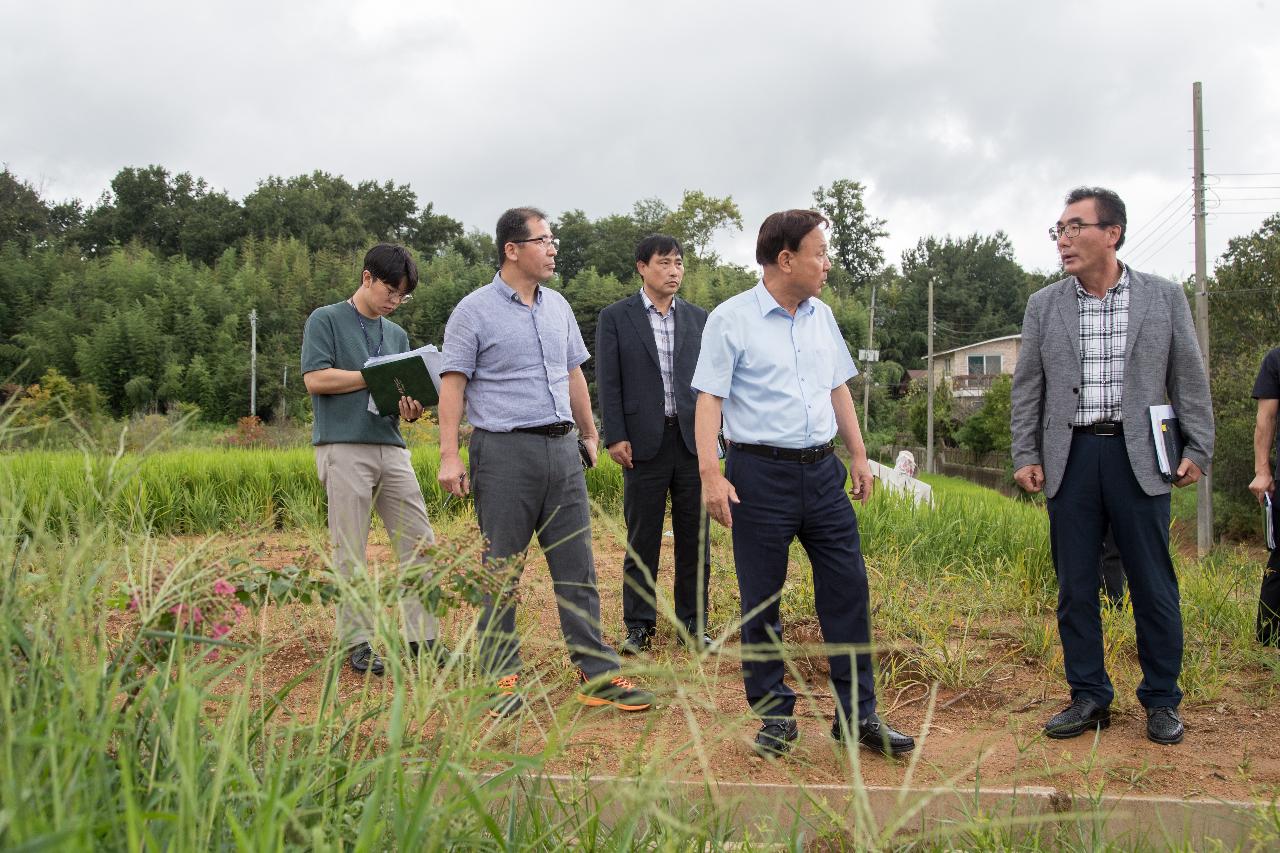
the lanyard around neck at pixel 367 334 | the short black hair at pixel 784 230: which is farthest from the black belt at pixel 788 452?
the lanyard around neck at pixel 367 334

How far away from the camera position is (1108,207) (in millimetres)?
3518

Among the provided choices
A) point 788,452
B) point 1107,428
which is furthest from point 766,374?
point 1107,428

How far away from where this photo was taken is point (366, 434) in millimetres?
4129

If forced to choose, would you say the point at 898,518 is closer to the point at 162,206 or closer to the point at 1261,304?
the point at 1261,304

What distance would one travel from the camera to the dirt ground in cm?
271

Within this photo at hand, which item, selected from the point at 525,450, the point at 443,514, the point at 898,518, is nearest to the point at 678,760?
the point at 525,450

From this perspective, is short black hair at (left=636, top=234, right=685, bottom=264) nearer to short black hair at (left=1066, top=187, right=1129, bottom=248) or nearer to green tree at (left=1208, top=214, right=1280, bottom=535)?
short black hair at (left=1066, top=187, right=1129, bottom=248)

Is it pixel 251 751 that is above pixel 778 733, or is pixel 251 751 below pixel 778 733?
above

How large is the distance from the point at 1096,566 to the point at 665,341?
215cm

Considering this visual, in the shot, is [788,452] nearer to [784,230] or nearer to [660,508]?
[784,230]

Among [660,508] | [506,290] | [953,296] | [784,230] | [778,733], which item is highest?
[953,296]

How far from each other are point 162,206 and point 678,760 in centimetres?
5900

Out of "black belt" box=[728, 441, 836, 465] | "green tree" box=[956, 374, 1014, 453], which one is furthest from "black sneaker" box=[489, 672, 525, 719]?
"green tree" box=[956, 374, 1014, 453]

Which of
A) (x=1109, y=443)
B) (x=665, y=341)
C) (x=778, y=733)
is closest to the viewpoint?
(x=778, y=733)
